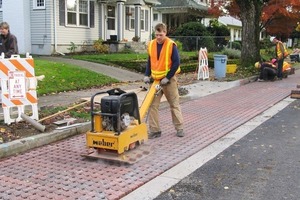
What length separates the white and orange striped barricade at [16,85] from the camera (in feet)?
23.9

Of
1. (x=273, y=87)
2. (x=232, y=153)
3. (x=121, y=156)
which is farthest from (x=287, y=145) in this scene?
(x=273, y=87)

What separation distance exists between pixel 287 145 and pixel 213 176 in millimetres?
2149

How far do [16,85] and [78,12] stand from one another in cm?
1672

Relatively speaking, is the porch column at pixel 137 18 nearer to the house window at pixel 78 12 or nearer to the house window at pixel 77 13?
the house window at pixel 77 13

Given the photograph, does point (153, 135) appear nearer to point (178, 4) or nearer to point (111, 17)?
point (111, 17)

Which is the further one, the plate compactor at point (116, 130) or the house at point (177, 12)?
the house at point (177, 12)

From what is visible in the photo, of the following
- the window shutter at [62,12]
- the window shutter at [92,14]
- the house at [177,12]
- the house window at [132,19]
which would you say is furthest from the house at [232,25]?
the window shutter at [62,12]

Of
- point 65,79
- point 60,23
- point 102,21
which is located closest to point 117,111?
point 65,79

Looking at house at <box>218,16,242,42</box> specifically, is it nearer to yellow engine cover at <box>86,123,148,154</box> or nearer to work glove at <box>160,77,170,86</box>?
work glove at <box>160,77,170,86</box>

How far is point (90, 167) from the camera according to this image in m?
5.53

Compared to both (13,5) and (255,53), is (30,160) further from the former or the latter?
(13,5)

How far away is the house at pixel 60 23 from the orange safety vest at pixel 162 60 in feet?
51.0

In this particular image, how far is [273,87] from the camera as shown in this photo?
1487cm

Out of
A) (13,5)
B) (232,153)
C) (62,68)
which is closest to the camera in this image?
(232,153)
